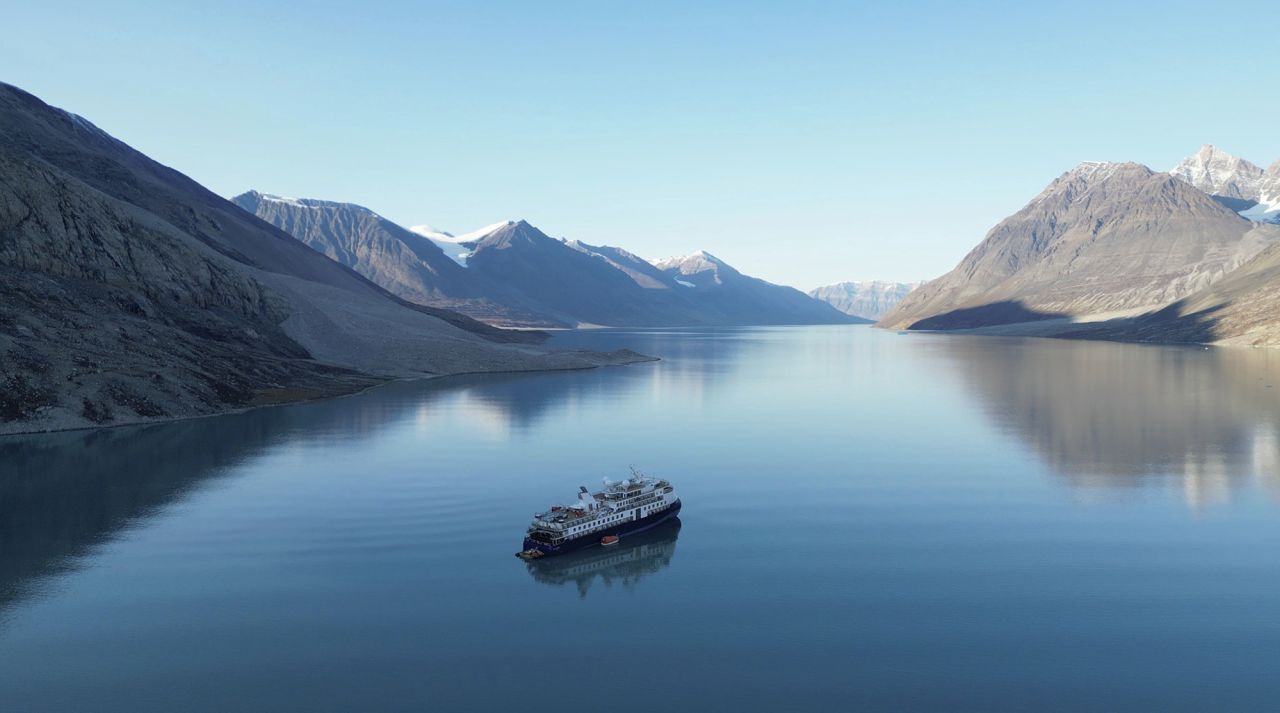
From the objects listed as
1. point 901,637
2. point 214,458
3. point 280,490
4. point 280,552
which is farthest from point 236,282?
point 901,637

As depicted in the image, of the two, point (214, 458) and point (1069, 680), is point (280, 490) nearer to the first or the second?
point (214, 458)

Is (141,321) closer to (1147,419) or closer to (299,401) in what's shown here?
(299,401)

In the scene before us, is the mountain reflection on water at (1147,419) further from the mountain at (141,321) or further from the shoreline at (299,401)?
the mountain at (141,321)

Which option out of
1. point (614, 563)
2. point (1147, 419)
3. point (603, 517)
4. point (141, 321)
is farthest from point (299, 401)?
point (1147, 419)

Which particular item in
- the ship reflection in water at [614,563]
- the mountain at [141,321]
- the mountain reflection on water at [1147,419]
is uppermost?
the mountain at [141,321]

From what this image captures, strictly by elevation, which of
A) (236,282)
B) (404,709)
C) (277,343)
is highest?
(236,282)

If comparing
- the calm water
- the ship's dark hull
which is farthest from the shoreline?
the ship's dark hull

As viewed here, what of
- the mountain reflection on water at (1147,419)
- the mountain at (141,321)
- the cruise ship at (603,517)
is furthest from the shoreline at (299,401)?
the mountain reflection on water at (1147,419)

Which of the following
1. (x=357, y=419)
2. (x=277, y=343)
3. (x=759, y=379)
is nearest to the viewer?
(x=357, y=419)
